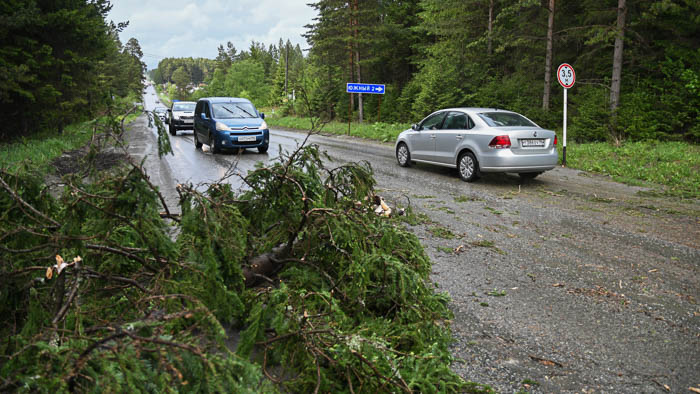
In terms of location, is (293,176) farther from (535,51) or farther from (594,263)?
(535,51)

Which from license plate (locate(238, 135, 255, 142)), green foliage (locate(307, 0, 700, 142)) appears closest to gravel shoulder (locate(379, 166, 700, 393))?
green foliage (locate(307, 0, 700, 142))

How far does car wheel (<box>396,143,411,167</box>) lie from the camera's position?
40.5 feet

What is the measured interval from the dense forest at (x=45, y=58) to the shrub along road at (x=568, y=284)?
895cm

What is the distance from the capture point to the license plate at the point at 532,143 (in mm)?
9562

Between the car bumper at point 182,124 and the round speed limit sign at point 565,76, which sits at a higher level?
the round speed limit sign at point 565,76

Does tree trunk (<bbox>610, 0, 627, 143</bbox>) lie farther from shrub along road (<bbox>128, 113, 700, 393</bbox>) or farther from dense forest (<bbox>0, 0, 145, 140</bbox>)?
dense forest (<bbox>0, 0, 145, 140</bbox>)

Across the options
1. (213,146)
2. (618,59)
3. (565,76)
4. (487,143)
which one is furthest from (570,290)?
(618,59)

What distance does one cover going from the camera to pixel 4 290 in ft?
7.37

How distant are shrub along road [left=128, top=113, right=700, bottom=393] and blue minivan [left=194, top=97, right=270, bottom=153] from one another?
253 inches

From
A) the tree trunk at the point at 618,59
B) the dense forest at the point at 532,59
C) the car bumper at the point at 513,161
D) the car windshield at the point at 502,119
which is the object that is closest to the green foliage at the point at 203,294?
the dense forest at the point at 532,59

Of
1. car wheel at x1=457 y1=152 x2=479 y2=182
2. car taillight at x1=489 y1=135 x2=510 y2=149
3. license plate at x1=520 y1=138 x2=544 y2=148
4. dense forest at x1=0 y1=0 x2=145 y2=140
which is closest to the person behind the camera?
car taillight at x1=489 y1=135 x2=510 y2=149

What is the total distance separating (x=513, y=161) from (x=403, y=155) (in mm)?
3628

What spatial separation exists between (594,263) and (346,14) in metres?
29.3

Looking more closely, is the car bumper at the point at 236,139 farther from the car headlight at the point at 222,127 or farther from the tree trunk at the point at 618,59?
the tree trunk at the point at 618,59
